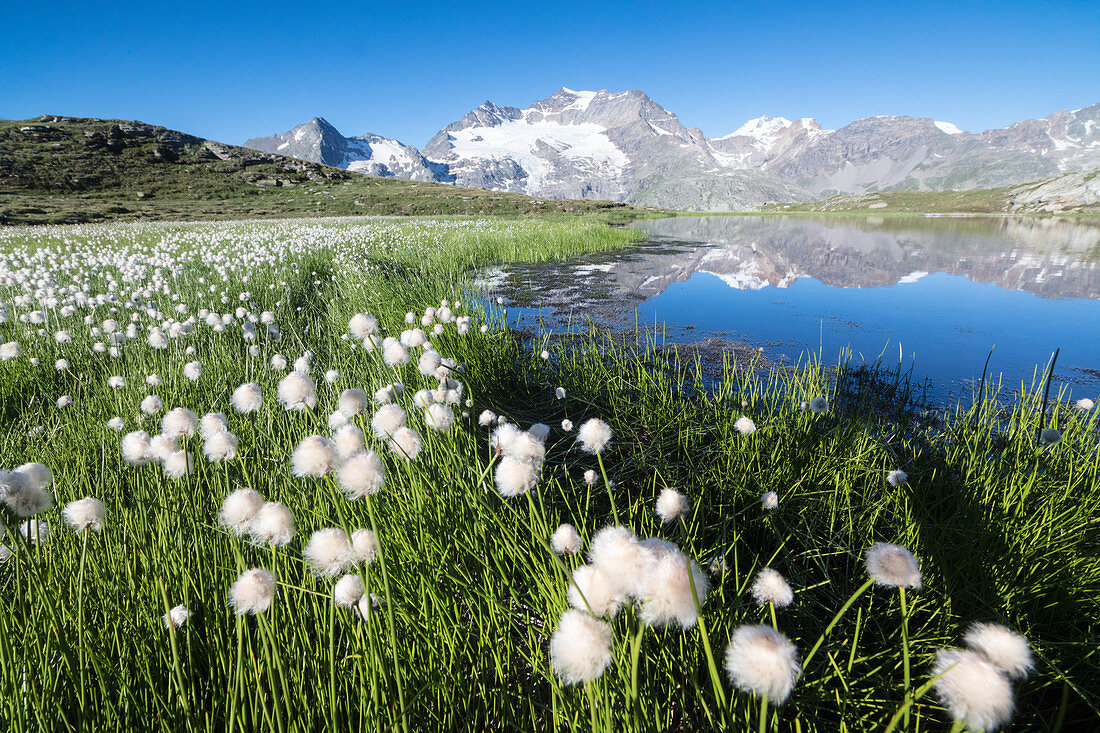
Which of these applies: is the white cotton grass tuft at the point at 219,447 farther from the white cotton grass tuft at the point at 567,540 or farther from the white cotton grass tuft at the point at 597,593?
the white cotton grass tuft at the point at 597,593

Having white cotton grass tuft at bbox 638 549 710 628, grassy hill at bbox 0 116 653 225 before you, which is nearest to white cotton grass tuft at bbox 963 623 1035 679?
white cotton grass tuft at bbox 638 549 710 628

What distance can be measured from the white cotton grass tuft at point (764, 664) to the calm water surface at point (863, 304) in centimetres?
394

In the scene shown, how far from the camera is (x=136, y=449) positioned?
1.77 m

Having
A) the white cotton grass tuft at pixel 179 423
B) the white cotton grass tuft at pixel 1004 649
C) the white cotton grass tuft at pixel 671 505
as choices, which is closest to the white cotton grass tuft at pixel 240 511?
the white cotton grass tuft at pixel 179 423

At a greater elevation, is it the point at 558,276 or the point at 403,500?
the point at 558,276

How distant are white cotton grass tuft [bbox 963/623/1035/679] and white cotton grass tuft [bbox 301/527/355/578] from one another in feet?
4.61

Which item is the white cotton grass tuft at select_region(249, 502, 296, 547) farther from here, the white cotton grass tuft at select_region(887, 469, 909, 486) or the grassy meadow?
the white cotton grass tuft at select_region(887, 469, 909, 486)

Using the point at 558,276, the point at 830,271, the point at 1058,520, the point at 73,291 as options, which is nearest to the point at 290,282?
the point at 73,291

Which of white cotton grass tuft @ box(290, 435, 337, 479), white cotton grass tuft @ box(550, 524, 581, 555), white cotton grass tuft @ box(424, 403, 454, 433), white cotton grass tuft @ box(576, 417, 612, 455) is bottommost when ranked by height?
white cotton grass tuft @ box(550, 524, 581, 555)

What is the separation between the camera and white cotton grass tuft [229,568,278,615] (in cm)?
109

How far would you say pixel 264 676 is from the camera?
138 cm

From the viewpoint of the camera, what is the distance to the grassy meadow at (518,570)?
3.46 ft

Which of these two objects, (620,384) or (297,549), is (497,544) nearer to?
(297,549)

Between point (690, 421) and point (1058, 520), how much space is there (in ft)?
6.32
